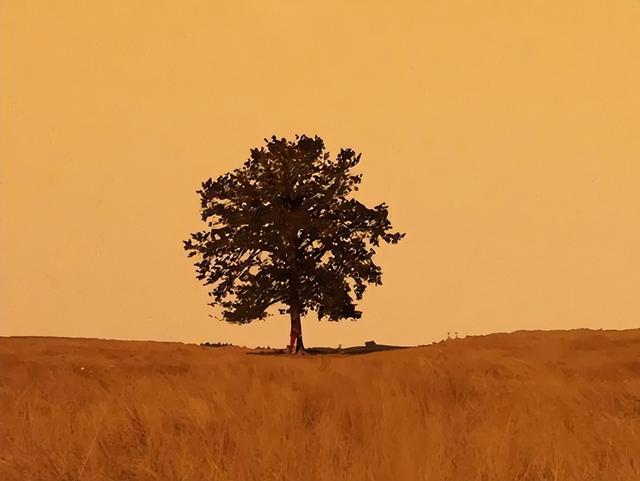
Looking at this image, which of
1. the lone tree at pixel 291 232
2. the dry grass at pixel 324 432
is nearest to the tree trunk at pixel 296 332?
the lone tree at pixel 291 232

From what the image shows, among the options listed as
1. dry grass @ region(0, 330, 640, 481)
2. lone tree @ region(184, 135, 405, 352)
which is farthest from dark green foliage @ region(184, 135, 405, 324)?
dry grass @ region(0, 330, 640, 481)

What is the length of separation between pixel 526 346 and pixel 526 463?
24.3 meters

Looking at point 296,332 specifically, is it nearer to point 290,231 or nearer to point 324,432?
point 290,231

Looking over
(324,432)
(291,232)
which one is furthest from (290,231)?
(324,432)

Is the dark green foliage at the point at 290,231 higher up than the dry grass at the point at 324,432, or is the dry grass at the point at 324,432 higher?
the dark green foliage at the point at 290,231

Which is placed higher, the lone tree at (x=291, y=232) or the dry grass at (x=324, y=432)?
the lone tree at (x=291, y=232)

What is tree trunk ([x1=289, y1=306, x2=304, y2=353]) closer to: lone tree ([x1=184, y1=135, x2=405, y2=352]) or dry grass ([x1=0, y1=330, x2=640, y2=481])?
lone tree ([x1=184, y1=135, x2=405, y2=352])

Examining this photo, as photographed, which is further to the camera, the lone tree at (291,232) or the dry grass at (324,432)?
the lone tree at (291,232)

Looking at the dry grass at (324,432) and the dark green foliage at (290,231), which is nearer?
the dry grass at (324,432)

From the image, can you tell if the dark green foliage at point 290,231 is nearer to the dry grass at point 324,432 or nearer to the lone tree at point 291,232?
the lone tree at point 291,232

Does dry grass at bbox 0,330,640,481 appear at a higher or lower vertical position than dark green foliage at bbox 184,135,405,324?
lower

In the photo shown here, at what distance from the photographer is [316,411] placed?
684 cm

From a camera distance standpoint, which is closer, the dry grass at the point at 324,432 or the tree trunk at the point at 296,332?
the dry grass at the point at 324,432

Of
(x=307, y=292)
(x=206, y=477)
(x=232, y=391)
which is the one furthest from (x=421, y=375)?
(x=307, y=292)
